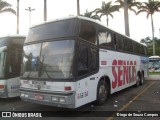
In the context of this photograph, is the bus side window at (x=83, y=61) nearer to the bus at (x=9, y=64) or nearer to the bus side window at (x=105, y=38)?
the bus side window at (x=105, y=38)

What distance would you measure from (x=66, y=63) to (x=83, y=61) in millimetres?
762

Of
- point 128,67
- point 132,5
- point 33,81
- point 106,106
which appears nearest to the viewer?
point 33,81

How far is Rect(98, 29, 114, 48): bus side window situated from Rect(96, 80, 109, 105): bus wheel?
1615mm

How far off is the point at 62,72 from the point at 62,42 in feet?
3.45

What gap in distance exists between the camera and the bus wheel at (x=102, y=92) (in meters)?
9.80

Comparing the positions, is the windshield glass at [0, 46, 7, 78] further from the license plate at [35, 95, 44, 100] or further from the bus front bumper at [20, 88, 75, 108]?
the license plate at [35, 95, 44, 100]

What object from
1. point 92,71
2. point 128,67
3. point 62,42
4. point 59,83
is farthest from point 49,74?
point 128,67

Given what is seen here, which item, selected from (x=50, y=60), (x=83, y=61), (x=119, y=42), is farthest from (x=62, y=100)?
(x=119, y=42)

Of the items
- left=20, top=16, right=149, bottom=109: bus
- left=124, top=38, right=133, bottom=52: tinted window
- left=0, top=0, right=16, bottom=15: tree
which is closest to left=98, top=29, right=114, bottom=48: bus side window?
left=20, top=16, right=149, bottom=109: bus

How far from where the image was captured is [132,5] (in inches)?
1362

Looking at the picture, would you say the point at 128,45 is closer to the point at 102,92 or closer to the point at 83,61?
the point at 102,92

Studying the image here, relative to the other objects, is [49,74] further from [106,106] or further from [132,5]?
[132,5]

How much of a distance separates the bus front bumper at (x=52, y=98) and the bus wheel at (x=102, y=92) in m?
2.10

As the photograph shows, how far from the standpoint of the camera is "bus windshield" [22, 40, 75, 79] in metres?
7.96
